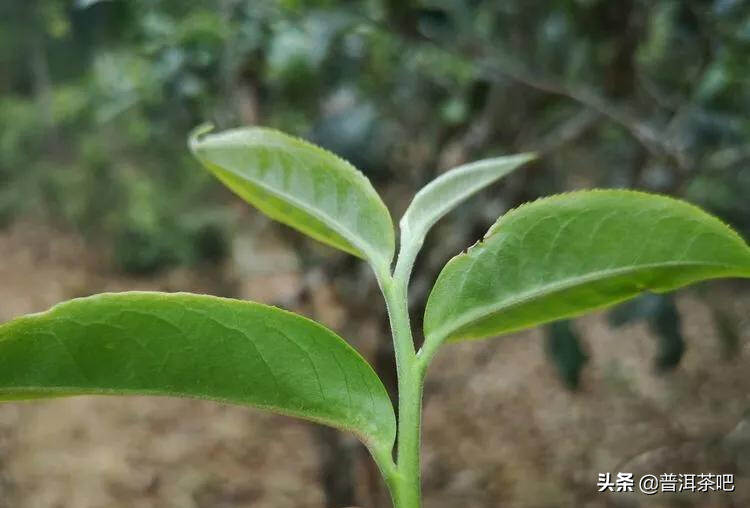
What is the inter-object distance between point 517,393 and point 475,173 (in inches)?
80.5

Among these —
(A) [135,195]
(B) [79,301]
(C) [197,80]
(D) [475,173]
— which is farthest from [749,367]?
(A) [135,195]

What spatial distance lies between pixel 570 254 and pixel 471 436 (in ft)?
6.18

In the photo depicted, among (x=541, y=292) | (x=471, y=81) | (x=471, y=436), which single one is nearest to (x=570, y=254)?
(x=541, y=292)

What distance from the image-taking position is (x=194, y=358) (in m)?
0.29

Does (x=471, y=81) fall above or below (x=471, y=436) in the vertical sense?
above

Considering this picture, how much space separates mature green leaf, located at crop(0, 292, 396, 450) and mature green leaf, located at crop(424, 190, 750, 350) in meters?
0.04

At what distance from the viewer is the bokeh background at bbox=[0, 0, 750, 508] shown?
109 cm

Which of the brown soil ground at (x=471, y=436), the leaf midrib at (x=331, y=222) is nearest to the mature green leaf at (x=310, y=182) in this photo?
the leaf midrib at (x=331, y=222)

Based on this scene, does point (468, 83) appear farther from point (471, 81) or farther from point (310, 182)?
point (310, 182)

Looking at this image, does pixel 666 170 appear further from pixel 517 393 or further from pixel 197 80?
pixel 517 393

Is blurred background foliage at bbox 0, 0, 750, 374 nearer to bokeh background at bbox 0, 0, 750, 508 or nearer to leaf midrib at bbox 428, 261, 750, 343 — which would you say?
bokeh background at bbox 0, 0, 750, 508

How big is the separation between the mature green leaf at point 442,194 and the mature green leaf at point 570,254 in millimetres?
41

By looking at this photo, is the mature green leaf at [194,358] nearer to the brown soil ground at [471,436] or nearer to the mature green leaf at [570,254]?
the mature green leaf at [570,254]

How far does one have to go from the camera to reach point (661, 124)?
1.26 metres
